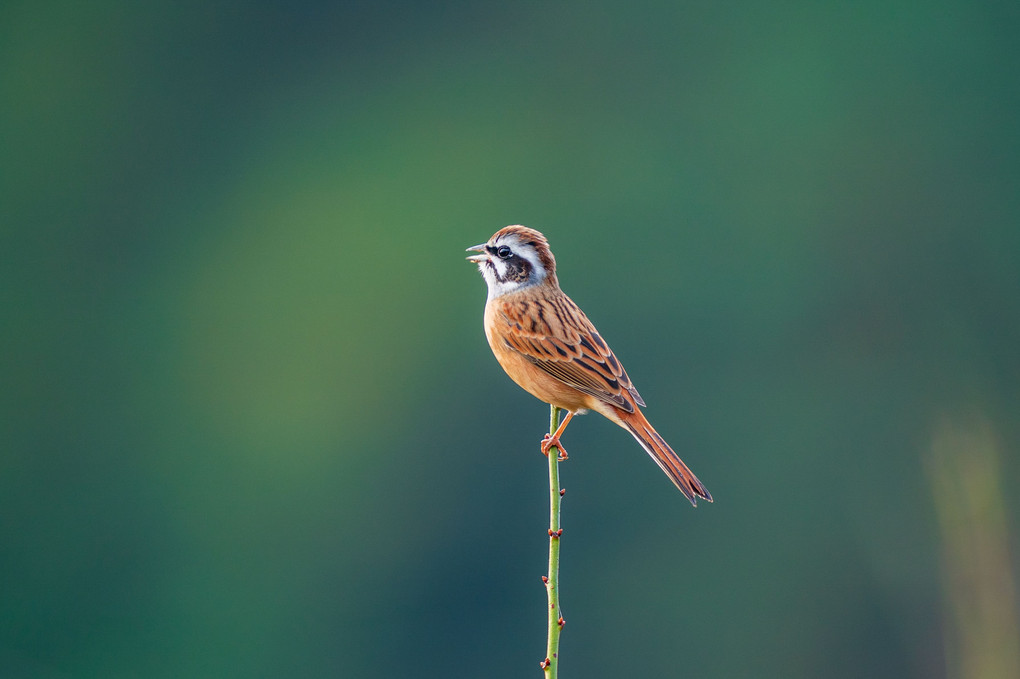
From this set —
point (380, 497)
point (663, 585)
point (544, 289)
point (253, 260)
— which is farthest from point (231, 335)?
point (544, 289)

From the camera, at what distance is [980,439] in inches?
167

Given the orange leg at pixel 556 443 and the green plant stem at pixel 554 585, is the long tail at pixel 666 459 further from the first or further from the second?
the green plant stem at pixel 554 585

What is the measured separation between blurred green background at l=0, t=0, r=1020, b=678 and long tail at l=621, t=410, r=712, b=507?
89.9ft

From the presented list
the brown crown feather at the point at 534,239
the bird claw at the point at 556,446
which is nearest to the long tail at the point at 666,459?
the bird claw at the point at 556,446

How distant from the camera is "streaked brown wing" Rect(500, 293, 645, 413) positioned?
17.4 feet

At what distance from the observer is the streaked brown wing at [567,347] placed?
531 cm

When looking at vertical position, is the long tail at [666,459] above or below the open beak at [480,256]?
below

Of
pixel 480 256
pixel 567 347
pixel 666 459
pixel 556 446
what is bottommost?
pixel 556 446

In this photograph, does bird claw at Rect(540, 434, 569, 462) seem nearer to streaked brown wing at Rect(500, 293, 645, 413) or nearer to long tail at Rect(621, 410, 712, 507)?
long tail at Rect(621, 410, 712, 507)

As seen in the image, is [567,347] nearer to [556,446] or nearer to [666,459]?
[666,459]

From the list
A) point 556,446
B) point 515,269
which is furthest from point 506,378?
point 556,446

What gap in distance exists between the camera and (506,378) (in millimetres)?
40188

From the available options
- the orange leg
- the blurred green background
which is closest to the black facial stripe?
the orange leg

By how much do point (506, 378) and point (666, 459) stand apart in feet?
116
